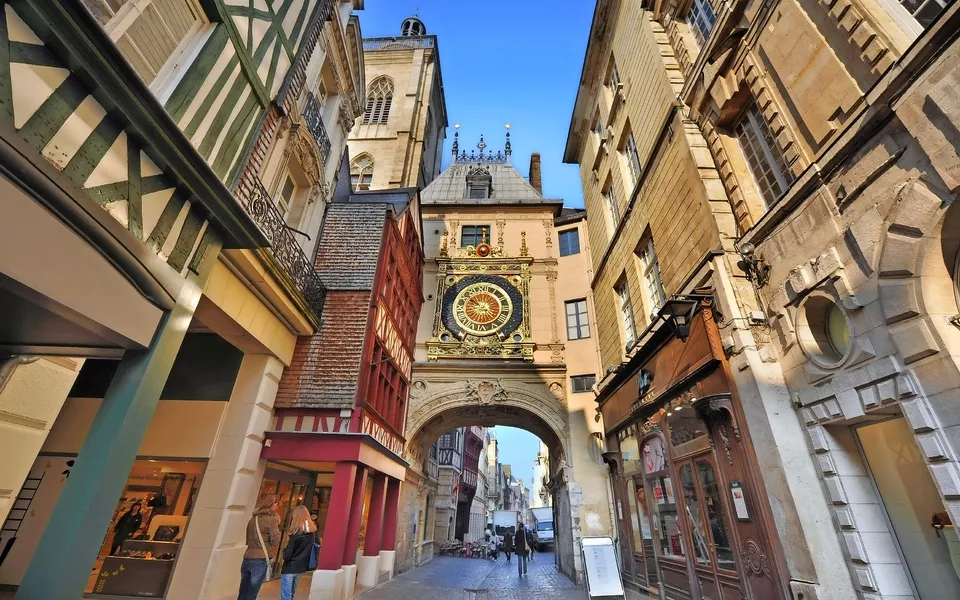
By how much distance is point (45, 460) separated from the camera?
256 inches

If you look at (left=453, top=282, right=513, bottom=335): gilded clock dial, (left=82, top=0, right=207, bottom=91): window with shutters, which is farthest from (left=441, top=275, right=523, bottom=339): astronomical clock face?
(left=82, top=0, right=207, bottom=91): window with shutters

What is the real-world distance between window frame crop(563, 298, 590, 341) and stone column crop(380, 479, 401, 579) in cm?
782

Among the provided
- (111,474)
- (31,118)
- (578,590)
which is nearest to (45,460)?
(111,474)

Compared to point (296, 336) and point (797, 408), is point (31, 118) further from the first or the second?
point (797, 408)

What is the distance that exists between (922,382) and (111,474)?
7084 millimetres

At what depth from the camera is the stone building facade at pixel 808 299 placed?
12.0 ft

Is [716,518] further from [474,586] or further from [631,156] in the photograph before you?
[631,156]

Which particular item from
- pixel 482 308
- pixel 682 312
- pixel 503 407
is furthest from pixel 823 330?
pixel 482 308

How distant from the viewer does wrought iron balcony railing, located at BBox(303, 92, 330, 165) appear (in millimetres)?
8148

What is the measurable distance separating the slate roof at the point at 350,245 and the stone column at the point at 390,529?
6.00 metres

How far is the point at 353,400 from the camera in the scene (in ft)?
27.2

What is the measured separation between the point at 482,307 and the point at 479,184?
7406 millimetres

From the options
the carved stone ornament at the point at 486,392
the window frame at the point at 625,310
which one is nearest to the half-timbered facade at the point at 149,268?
the carved stone ornament at the point at 486,392

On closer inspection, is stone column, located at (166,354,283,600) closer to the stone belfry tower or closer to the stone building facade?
the stone building facade
